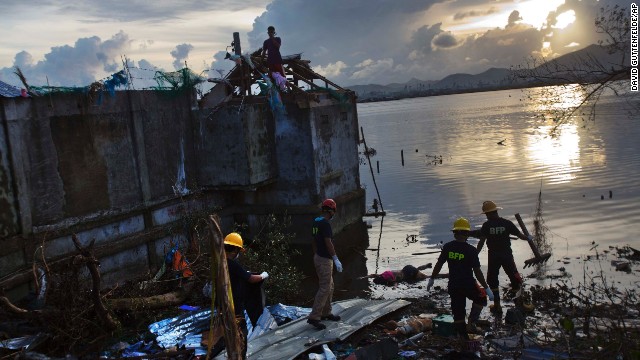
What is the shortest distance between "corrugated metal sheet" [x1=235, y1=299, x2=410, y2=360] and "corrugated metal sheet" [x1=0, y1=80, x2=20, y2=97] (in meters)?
6.30

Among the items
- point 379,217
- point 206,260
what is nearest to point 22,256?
point 206,260

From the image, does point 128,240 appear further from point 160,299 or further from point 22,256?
point 160,299

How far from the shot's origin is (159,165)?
1305 centimetres

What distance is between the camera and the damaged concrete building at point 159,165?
10.0m

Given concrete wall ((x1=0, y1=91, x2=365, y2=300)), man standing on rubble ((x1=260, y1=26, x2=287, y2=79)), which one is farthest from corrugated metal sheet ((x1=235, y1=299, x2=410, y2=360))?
man standing on rubble ((x1=260, y1=26, x2=287, y2=79))

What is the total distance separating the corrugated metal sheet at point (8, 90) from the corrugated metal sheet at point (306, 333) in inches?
248

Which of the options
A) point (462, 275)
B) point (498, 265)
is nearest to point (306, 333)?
point (462, 275)

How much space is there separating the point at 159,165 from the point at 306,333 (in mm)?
6781

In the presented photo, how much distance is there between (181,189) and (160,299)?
193 inches

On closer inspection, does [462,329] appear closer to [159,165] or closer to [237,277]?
[237,277]

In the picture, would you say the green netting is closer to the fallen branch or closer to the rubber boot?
the fallen branch

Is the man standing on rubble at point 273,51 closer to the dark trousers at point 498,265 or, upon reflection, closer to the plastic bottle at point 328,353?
the dark trousers at point 498,265

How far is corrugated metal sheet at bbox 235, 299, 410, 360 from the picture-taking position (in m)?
7.48

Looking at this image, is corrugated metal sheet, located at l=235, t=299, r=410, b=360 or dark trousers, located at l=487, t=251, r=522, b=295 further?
dark trousers, located at l=487, t=251, r=522, b=295
